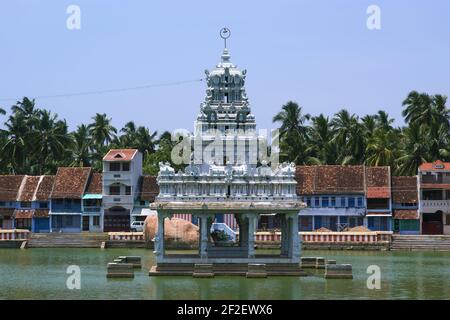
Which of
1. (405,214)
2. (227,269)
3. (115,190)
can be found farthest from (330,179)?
(227,269)

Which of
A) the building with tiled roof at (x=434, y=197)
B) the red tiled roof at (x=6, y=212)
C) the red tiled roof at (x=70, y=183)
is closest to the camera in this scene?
the building with tiled roof at (x=434, y=197)

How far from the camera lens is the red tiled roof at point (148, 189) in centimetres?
9509

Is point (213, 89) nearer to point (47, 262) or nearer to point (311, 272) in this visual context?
point (311, 272)

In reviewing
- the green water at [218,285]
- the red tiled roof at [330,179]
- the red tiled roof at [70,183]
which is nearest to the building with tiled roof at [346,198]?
the red tiled roof at [330,179]

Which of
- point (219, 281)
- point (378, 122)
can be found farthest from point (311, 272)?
point (378, 122)

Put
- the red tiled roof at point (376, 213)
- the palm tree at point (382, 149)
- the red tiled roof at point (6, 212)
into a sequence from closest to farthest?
the red tiled roof at point (376, 213) → the red tiled roof at point (6, 212) → the palm tree at point (382, 149)

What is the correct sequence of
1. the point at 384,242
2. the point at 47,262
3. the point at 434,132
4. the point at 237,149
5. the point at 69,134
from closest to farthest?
the point at 237,149 < the point at 47,262 < the point at 384,242 < the point at 434,132 < the point at 69,134

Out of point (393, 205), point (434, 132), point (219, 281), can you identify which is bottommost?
point (219, 281)

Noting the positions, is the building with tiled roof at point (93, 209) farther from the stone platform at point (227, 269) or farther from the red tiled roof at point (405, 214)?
the stone platform at point (227, 269)

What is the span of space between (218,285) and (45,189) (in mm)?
53277

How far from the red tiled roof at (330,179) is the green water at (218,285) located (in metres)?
29.4

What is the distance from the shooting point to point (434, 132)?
320 feet

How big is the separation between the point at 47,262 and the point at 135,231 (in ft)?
90.4

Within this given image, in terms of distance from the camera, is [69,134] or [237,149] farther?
[69,134]
